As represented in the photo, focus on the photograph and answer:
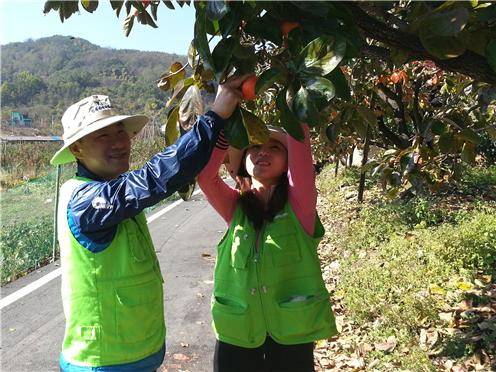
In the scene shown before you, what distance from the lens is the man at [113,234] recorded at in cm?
138

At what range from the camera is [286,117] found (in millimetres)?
1121

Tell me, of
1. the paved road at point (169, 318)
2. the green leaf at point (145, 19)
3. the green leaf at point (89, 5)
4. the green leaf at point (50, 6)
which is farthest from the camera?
the paved road at point (169, 318)

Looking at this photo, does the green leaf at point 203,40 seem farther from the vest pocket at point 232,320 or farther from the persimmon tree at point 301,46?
the vest pocket at point 232,320

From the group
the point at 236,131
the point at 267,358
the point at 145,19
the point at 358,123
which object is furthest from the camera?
the point at 358,123

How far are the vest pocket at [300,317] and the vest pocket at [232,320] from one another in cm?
13

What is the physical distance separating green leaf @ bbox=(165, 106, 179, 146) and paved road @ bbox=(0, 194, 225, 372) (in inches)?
85.5

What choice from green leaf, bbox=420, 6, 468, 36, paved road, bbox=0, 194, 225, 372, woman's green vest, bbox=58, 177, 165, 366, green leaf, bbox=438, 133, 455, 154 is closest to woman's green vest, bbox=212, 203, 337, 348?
woman's green vest, bbox=58, 177, 165, 366

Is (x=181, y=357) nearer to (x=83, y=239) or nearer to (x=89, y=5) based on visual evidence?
(x=83, y=239)

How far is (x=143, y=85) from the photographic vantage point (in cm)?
7694

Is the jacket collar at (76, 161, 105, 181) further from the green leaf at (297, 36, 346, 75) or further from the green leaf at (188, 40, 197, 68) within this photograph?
the green leaf at (297, 36, 346, 75)

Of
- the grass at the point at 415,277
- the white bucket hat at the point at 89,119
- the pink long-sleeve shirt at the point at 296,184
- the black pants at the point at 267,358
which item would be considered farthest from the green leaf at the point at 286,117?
the grass at the point at 415,277

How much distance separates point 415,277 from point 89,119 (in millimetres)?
2963

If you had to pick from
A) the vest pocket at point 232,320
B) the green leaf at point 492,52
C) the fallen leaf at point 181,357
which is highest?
the green leaf at point 492,52

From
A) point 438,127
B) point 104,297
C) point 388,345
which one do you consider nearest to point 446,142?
point 438,127
